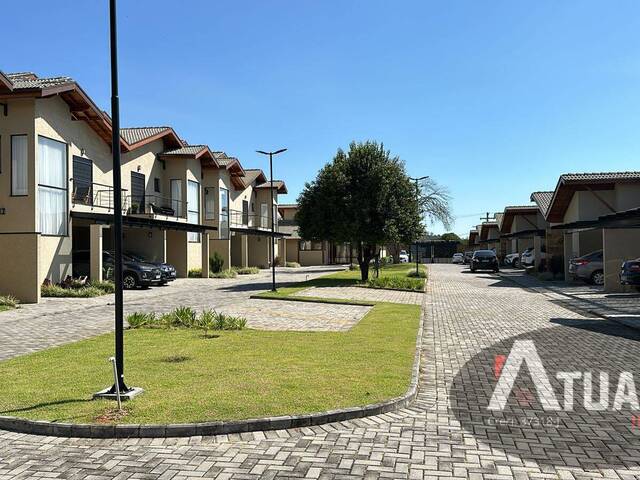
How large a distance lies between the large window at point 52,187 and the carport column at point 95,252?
1.08 meters

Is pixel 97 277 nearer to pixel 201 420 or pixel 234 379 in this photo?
pixel 234 379

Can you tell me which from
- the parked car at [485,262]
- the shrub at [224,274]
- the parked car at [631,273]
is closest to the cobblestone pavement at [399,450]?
the parked car at [631,273]

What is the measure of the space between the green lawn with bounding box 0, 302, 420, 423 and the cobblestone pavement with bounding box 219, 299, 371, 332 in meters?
1.58

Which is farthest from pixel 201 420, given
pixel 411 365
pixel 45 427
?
pixel 411 365

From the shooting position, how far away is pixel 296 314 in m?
15.7

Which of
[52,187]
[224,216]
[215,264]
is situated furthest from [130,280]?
[224,216]

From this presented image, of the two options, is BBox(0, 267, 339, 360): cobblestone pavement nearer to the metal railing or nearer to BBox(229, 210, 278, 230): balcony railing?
the metal railing

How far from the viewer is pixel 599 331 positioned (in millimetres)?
12516

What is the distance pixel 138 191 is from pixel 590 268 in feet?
77.0

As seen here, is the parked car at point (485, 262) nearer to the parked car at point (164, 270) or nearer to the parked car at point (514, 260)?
the parked car at point (514, 260)

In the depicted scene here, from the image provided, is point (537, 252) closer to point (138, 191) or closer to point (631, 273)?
point (631, 273)

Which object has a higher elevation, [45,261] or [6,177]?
[6,177]

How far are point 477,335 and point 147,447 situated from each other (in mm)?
8369

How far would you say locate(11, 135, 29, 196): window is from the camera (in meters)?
20.3
